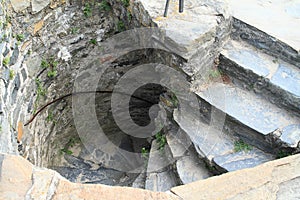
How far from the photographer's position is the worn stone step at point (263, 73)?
300 cm

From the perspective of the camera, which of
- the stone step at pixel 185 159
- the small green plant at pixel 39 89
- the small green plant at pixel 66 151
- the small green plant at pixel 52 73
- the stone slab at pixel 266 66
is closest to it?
the stone slab at pixel 266 66

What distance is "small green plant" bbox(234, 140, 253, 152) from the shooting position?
9.98 feet

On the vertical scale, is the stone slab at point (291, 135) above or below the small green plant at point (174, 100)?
below

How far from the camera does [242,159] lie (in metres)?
2.98

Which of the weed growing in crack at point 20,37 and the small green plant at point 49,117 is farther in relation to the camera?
the small green plant at point 49,117

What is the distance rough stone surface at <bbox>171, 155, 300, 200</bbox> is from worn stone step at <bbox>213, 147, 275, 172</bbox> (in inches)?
37.6

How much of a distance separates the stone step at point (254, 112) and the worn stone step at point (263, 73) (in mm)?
72

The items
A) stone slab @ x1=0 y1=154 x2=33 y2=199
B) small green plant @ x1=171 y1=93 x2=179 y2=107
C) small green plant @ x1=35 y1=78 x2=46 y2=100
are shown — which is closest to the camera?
stone slab @ x1=0 y1=154 x2=33 y2=199

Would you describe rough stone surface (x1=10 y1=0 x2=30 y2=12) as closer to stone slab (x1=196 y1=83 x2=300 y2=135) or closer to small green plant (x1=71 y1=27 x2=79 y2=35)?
small green plant (x1=71 y1=27 x2=79 y2=35)

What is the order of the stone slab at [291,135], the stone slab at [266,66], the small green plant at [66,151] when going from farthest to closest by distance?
the small green plant at [66,151], the stone slab at [266,66], the stone slab at [291,135]

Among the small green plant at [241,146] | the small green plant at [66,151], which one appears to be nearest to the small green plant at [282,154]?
the small green plant at [241,146]

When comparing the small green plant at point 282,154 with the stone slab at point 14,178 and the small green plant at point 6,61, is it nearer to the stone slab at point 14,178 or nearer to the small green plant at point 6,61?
the stone slab at point 14,178

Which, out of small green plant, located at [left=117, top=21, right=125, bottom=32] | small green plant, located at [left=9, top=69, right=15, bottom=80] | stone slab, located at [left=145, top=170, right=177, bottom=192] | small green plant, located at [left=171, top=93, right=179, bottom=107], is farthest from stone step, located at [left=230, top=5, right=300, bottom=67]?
small green plant, located at [left=9, top=69, right=15, bottom=80]

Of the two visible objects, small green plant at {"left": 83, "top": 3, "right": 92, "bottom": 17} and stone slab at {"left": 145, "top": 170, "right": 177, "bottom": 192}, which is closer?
stone slab at {"left": 145, "top": 170, "right": 177, "bottom": 192}
